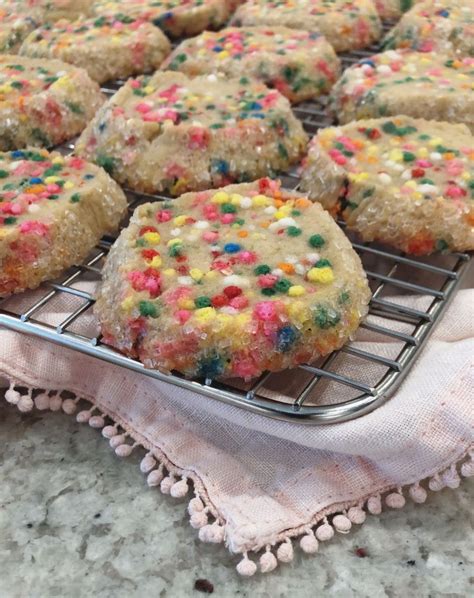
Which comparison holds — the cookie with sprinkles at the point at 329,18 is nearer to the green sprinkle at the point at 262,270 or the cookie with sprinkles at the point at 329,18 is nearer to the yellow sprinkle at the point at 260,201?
the yellow sprinkle at the point at 260,201

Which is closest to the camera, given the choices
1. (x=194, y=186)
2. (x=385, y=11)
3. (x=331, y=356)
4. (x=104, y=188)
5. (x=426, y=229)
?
(x=331, y=356)

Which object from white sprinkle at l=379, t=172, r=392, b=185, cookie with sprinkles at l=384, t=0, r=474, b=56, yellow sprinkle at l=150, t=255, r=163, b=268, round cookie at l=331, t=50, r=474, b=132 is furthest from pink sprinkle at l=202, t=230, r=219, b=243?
cookie with sprinkles at l=384, t=0, r=474, b=56

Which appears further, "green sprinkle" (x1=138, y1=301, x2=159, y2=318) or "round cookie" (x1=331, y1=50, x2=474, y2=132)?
"round cookie" (x1=331, y1=50, x2=474, y2=132)

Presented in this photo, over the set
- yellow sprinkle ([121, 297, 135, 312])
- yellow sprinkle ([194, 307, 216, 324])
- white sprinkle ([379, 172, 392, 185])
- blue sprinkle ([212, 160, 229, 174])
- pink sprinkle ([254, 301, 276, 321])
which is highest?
white sprinkle ([379, 172, 392, 185])

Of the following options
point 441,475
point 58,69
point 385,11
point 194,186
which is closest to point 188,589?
point 441,475

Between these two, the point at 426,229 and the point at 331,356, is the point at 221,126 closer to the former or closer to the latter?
the point at 426,229

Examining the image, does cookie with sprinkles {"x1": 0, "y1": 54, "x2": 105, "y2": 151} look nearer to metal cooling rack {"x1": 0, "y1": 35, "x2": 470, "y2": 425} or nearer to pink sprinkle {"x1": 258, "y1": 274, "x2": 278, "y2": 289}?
metal cooling rack {"x1": 0, "y1": 35, "x2": 470, "y2": 425}

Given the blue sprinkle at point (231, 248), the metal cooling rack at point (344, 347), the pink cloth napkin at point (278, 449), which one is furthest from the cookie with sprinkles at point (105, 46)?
the pink cloth napkin at point (278, 449)
